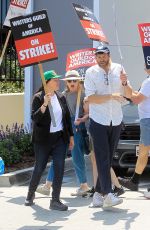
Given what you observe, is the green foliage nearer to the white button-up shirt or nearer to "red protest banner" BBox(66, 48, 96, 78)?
"red protest banner" BBox(66, 48, 96, 78)

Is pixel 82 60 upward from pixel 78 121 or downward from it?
upward

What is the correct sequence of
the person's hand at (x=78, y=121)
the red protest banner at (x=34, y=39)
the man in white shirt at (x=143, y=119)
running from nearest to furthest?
the red protest banner at (x=34, y=39), the man in white shirt at (x=143, y=119), the person's hand at (x=78, y=121)

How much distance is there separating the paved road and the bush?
1.84 meters

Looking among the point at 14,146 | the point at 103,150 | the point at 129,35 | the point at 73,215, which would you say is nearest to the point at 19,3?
the point at 14,146

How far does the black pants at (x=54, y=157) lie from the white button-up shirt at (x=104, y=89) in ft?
1.83

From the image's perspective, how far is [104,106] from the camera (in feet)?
25.2

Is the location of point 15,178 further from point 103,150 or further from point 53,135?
point 103,150

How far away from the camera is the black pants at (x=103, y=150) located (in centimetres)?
767

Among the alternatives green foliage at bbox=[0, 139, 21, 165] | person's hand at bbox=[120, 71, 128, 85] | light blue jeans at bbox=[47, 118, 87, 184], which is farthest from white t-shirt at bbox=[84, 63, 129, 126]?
green foliage at bbox=[0, 139, 21, 165]

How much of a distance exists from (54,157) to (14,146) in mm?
3280

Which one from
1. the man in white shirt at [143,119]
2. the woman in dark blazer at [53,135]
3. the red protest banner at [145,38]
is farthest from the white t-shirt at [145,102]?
the woman in dark blazer at [53,135]

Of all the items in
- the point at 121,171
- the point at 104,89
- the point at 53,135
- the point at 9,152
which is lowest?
the point at 121,171

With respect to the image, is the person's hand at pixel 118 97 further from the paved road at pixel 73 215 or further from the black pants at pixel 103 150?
the paved road at pixel 73 215

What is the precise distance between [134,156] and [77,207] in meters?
2.02
